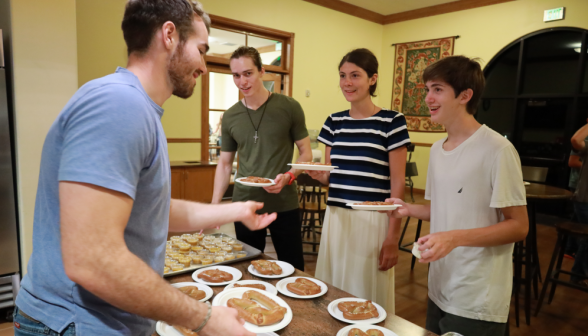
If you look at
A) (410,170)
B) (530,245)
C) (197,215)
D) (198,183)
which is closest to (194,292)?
(197,215)

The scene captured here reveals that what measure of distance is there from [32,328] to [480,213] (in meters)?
1.39

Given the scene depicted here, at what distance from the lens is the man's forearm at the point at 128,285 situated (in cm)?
66

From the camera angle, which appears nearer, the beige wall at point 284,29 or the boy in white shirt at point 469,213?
the boy in white shirt at point 469,213

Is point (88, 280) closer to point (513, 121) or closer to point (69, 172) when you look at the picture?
point (69, 172)

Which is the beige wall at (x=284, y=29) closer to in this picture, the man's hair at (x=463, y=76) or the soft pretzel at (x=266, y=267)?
the soft pretzel at (x=266, y=267)

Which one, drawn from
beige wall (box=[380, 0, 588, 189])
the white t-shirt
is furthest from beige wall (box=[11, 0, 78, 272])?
beige wall (box=[380, 0, 588, 189])

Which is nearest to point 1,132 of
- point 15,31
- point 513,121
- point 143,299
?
point 15,31

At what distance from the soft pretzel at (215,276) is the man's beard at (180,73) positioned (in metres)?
0.83

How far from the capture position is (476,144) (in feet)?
4.46

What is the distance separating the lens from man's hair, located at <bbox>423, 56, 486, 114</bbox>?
56.2 inches

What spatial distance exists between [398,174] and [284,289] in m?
0.81

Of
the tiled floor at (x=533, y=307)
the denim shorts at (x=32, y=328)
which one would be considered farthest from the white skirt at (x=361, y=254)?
the denim shorts at (x=32, y=328)

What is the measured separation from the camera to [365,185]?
6.03ft

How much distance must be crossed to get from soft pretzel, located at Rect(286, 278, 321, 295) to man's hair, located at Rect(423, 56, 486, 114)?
926 millimetres
